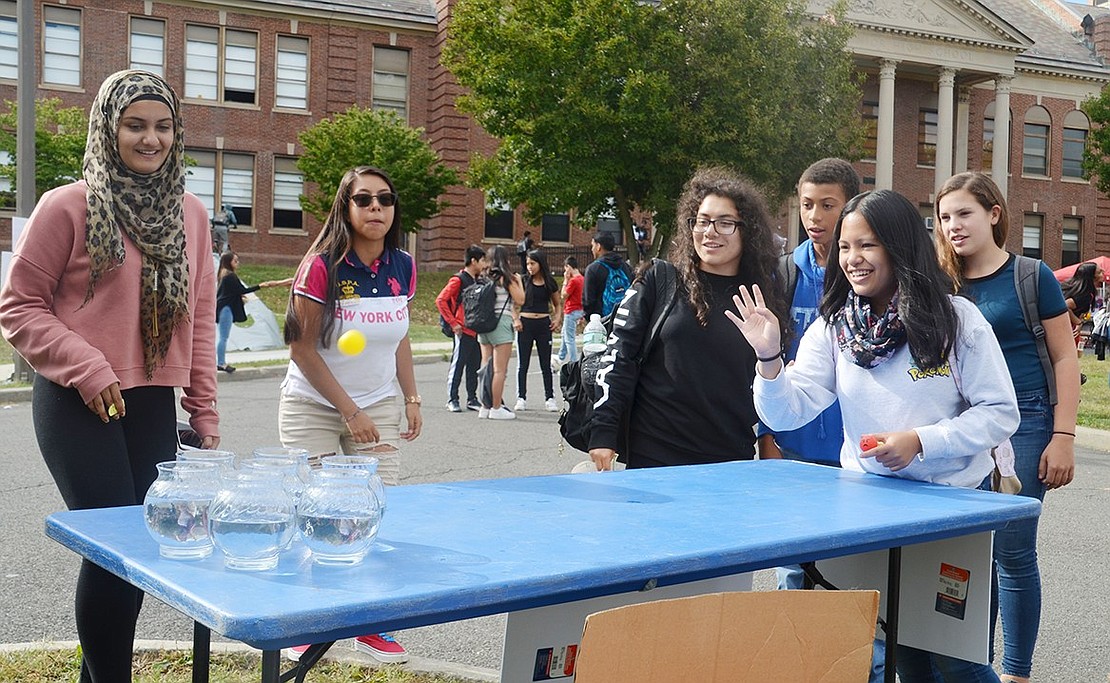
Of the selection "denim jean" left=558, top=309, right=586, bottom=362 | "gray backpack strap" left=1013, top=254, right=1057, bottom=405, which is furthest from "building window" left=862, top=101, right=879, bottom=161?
"gray backpack strap" left=1013, top=254, right=1057, bottom=405

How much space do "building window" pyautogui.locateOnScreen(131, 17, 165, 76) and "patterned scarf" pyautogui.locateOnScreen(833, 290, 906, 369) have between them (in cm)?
3650

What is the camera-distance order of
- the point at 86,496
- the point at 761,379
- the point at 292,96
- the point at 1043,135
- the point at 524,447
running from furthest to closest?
the point at 1043,135, the point at 292,96, the point at 524,447, the point at 761,379, the point at 86,496

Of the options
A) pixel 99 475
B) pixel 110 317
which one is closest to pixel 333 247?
pixel 110 317

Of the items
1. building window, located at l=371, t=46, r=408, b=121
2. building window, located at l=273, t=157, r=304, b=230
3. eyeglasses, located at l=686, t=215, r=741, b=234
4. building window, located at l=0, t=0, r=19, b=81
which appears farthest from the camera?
building window, located at l=371, t=46, r=408, b=121

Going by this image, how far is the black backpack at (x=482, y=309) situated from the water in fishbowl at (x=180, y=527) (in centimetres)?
1023

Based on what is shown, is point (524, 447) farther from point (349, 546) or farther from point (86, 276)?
point (349, 546)

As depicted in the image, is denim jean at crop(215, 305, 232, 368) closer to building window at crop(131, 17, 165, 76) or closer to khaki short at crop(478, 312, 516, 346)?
khaki short at crop(478, 312, 516, 346)

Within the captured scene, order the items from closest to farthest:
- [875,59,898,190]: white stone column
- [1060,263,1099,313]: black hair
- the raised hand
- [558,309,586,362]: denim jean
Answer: the raised hand < [1060,263,1099,313]: black hair < [558,309,586,362]: denim jean < [875,59,898,190]: white stone column

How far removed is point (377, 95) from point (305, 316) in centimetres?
3631

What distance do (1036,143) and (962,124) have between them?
3753 millimetres

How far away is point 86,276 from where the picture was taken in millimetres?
3207

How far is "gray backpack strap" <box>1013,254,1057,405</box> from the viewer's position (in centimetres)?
386

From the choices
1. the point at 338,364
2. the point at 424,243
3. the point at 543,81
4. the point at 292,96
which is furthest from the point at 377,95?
the point at 338,364

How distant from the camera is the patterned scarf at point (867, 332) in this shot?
10.7 feet
